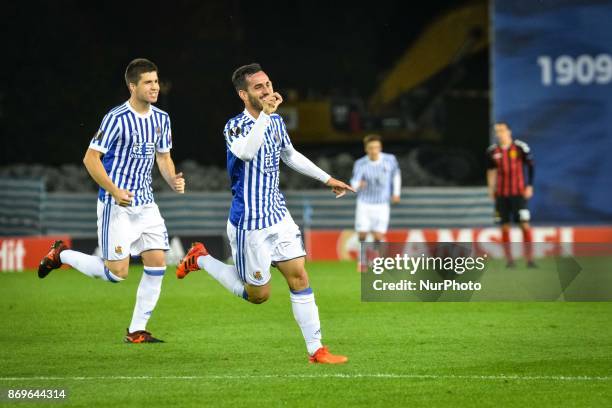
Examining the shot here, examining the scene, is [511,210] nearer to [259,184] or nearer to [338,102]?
[259,184]

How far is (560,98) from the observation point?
2091 centimetres

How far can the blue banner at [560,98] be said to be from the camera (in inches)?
816

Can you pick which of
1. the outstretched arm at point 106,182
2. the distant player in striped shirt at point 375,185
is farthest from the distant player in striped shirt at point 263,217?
the distant player in striped shirt at point 375,185

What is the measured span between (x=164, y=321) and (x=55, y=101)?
2040 centimetres

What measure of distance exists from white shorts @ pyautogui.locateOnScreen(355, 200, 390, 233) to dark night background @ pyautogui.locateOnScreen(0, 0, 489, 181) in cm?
1397

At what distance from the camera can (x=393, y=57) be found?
37469 millimetres

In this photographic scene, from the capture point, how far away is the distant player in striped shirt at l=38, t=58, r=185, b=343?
35.4 ft

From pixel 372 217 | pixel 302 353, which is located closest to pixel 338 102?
A: pixel 372 217

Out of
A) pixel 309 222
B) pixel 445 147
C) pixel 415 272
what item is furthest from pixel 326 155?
pixel 415 272

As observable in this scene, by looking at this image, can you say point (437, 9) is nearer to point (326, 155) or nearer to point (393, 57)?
point (393, 57)

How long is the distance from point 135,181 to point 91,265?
902mm

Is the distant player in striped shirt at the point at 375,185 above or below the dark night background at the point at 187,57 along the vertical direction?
below

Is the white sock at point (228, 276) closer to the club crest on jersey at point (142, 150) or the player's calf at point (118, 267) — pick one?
the player's calf at point (118, 267)

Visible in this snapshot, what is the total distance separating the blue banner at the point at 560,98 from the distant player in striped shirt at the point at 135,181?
10.7m
